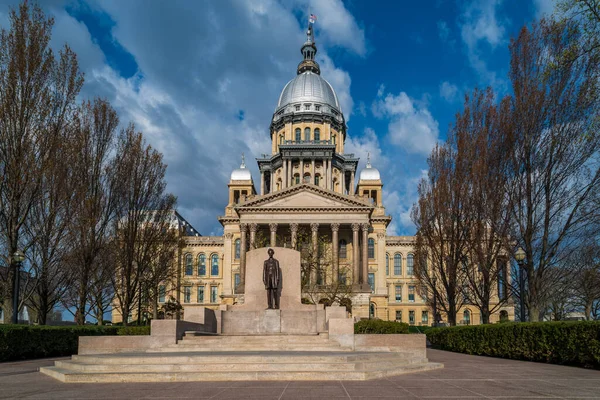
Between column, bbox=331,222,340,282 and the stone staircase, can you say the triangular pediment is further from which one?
→ the stone staircase

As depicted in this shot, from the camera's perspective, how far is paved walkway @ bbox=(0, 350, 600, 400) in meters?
9.77

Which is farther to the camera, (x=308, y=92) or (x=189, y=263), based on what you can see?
(x=308, y=92)

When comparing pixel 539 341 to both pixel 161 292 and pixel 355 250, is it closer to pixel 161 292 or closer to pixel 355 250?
pixel 161 292

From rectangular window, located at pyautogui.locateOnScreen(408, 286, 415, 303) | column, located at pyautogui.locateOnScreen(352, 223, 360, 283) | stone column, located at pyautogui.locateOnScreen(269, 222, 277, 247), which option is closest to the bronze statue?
stone column, located at pyautogui.locateOnScreen(269, 222, 277, 247)

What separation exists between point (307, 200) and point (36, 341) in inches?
1953

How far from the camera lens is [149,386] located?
11219 mm

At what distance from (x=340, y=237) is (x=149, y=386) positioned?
65300 mm

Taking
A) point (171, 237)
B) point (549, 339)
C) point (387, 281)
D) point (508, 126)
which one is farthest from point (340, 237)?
point (549, 339)

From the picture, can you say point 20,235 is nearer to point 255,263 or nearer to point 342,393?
point 255,263

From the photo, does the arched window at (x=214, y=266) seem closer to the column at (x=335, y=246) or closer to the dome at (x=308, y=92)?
the column at (x=335, y=246)

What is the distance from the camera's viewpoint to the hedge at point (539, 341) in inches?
635

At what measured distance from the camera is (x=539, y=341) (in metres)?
18.9

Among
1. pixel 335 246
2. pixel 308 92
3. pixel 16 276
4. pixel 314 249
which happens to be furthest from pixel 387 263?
pixel 16 276

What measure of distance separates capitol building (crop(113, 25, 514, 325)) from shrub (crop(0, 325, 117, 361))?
1161 inches
